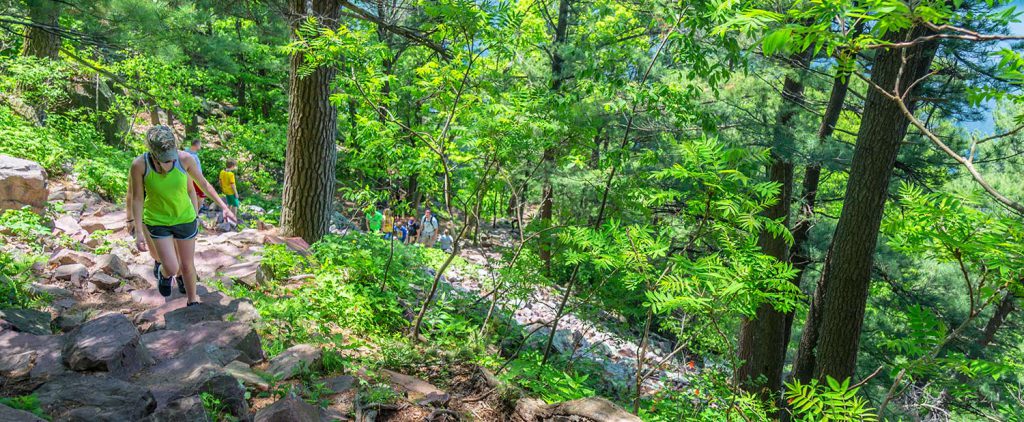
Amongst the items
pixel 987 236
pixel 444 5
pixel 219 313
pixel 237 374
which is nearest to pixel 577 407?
pixel 237 374

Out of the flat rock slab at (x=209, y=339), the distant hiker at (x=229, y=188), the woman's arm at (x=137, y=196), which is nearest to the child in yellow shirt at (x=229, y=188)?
the distant hiker at (x=229, y=188)

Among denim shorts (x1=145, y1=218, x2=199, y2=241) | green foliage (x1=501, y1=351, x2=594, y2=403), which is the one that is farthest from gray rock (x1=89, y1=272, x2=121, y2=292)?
green foliage (x1=501, y1=351, x2=594, y2=403)

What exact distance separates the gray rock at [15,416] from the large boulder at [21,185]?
5110 millimetres

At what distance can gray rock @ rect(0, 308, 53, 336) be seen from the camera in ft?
11.5

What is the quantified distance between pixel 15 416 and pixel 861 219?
7033 millimetres

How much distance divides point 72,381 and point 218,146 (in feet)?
56.2

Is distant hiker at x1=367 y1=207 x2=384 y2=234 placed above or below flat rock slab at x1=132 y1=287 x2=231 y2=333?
above

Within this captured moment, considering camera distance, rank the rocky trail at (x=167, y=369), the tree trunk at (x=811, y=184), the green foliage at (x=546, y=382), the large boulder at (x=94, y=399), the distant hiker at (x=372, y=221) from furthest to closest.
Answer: the tree trunk at (x=811, y=184) < the distant hiker at (x=372, y=221) < the green foliage at (x=546, y=382) < the rocky trail at (x=167, y=369) < the large boulder at (x=94, y=399)

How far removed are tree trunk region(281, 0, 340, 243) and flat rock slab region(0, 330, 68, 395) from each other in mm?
3630

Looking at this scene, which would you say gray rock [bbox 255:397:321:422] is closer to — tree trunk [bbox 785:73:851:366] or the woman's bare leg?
the woman's bare leg

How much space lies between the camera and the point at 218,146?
59.5ft

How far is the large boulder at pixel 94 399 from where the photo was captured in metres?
2.51

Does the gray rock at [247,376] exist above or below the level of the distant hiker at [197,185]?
A: below

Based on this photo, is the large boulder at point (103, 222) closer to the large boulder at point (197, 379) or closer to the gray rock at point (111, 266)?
the gray rock at point (111, 266)
